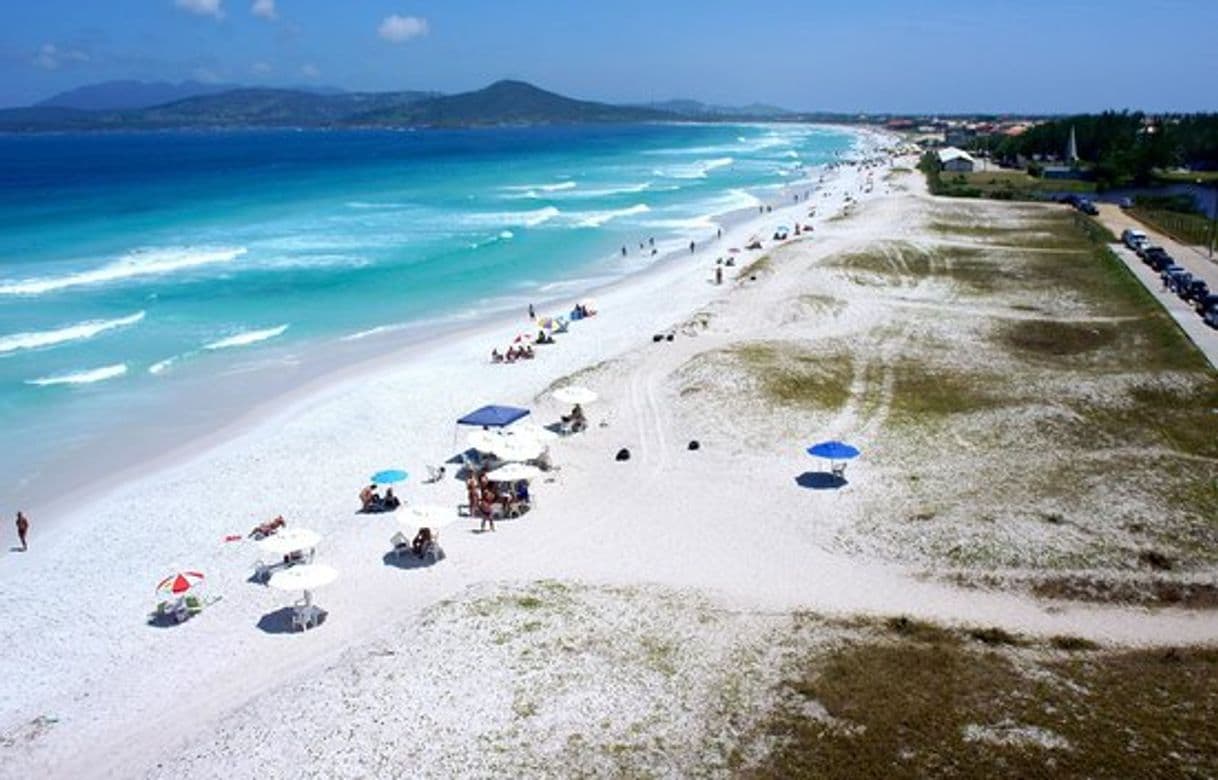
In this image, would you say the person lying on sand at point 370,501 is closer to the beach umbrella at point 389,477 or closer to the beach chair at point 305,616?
the beach umbrella at point 389,477

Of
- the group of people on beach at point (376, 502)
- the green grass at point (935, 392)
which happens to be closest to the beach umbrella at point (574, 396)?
the group of people on beach at point (376, 502)

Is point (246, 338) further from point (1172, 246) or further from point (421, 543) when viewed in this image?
point (1172, 246)

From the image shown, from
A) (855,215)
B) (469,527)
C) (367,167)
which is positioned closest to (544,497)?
(469,527)

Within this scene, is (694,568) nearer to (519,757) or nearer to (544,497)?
(544,497)

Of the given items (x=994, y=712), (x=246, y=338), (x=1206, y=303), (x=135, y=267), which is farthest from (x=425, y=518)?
(x=135, y=267)

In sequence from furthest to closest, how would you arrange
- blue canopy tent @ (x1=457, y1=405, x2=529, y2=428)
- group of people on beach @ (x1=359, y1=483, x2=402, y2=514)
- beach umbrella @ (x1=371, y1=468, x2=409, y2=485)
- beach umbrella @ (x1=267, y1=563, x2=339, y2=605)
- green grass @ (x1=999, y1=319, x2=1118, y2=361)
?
green grass @ (x1=999, y1=319, x2=1118, y2=361) → blue canopy tent @ (x1=457, y1=405, x2=529, y2=428) → beach umbrella @ (x1=371, y1=468, x2=409, y2=485) → group of people on beach @ (x1=359, y1=483, x2=402, y2=514) → beach umbrella @ (x1=267, y1=563, x2=339, y2=605)

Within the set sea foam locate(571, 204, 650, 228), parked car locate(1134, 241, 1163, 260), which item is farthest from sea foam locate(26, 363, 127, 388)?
parked car locate(1134, 241, 1163, 260)

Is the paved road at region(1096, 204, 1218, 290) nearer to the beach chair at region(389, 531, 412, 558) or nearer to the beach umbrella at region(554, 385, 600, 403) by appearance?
the beach umbrella at region(554, 385, 600, 403)
